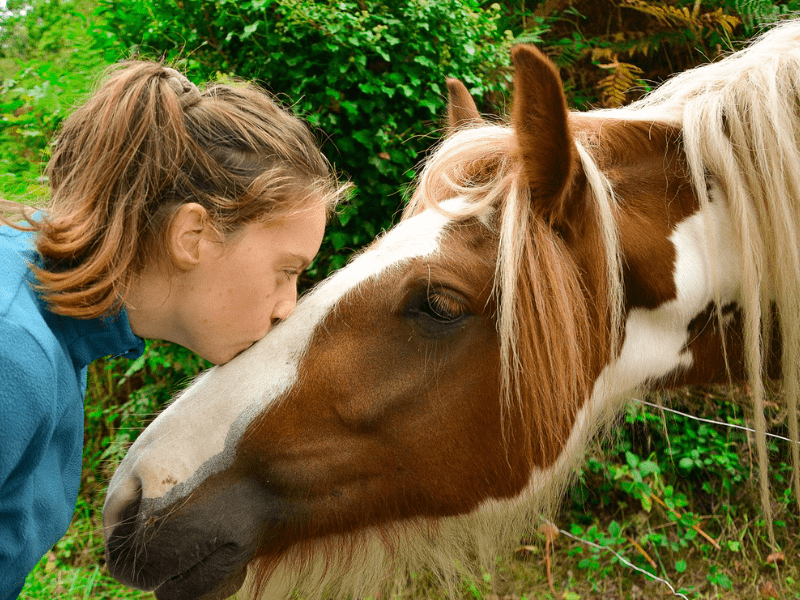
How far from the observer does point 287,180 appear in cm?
145

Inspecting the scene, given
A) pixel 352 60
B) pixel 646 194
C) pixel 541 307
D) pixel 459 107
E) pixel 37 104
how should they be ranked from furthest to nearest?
pixel 37 104 → pixel 352 60 → pixel 459 107 → pixel 646 194 → pixel 541 307

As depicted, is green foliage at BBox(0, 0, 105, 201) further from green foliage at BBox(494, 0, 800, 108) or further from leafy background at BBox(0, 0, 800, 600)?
green foliage at BBox(494, 0, 800, 108)

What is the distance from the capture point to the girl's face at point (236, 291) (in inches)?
55.7

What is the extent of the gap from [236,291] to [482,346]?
0.60m

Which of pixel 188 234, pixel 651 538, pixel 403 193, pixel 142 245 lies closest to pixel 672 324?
pixel 188 234

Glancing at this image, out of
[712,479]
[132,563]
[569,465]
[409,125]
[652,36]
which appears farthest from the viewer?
[652,36]

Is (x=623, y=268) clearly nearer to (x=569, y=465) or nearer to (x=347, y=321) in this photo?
(x=569, y=465)

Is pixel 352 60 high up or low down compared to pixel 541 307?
up

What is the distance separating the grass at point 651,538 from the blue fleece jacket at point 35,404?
53.6 inches

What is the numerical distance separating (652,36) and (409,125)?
2008mm

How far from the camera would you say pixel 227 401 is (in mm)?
1372

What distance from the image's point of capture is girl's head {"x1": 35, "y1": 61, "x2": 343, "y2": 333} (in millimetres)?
1312

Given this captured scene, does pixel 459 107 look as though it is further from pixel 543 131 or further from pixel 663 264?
pixel 663 264

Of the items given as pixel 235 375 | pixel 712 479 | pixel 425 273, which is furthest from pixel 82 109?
pixel 712 479
